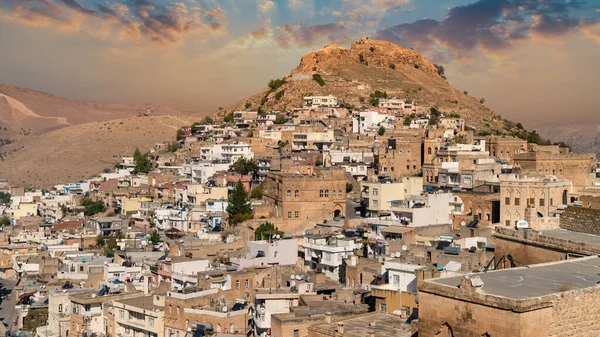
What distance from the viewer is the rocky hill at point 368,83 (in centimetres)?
8119

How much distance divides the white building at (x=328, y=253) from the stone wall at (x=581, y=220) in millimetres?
14727

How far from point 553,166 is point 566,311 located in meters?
34.5

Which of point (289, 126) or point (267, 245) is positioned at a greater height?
point (289, 126)

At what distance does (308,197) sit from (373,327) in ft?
79.6

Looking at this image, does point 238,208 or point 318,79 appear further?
point 318,79

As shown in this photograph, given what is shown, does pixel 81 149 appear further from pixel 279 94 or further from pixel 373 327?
pixel 373 327

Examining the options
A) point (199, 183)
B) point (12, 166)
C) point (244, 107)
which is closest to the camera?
point (199, 183)

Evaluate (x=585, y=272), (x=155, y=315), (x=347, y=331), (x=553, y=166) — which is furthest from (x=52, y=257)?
(x=585, y=272)

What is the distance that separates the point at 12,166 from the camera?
358ft

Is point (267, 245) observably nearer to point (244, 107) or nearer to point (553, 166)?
point (553, 166)

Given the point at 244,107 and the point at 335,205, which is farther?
the point at 244,107

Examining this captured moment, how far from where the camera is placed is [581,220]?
12906mm

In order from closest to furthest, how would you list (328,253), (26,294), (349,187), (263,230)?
1. (328,253)
2. (26,294)
3. (263,230)
4. (349,187)

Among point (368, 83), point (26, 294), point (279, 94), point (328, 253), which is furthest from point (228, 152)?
point (368, 83)
